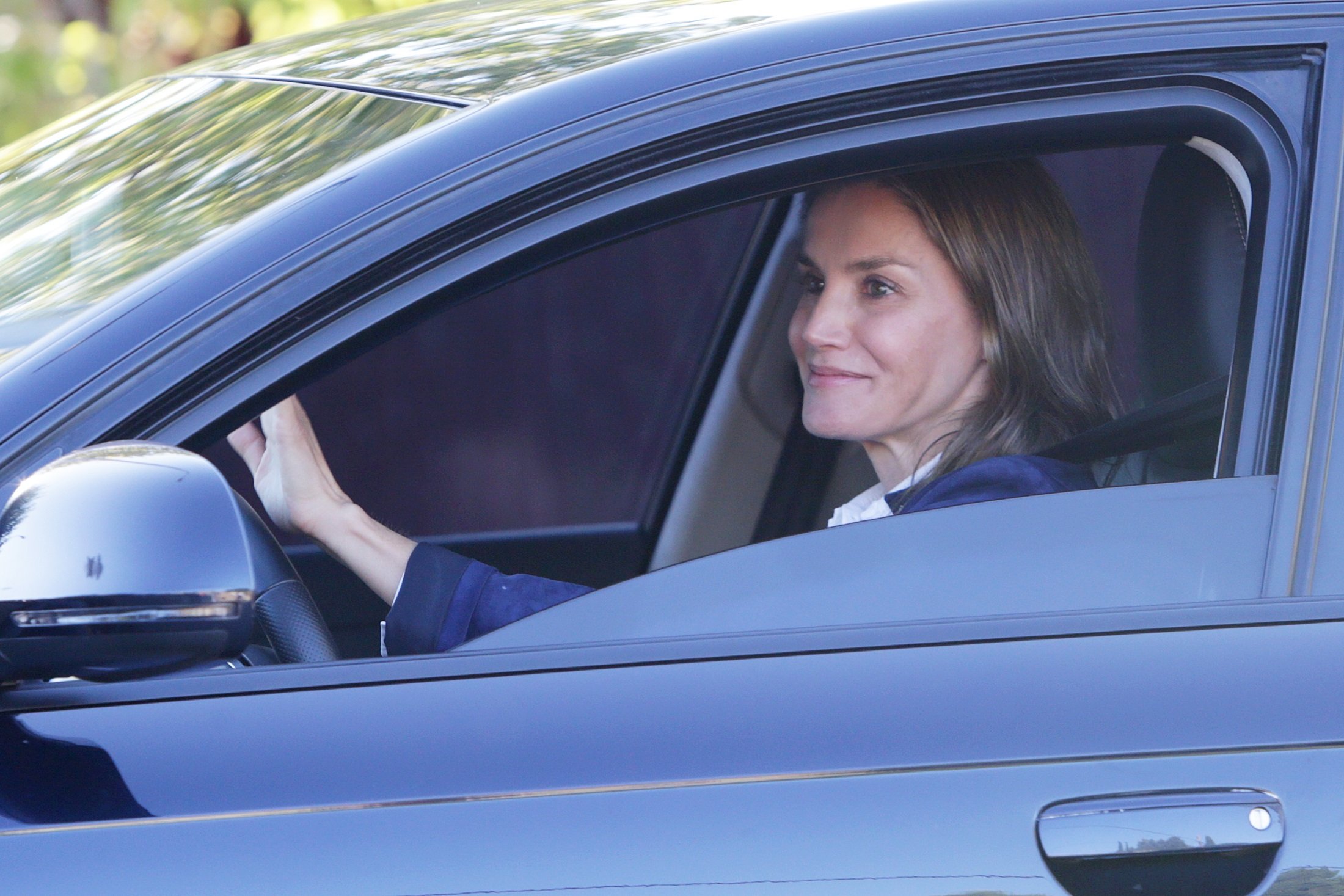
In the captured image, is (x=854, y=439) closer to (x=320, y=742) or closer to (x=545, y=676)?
(x=545, y=676)

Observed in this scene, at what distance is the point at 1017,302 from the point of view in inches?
73.9

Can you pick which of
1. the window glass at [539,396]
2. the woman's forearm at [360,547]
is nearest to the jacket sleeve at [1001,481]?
the woman's forearm at [360,547]

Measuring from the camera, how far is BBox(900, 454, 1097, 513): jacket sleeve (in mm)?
1540

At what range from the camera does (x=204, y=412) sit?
1.24 m

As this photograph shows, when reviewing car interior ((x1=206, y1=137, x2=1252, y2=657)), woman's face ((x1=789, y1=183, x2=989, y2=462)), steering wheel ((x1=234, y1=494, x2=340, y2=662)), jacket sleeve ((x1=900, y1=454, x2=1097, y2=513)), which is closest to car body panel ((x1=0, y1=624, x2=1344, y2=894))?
steering wheel ((x1=234, y1=494, x2=340, y2=662))

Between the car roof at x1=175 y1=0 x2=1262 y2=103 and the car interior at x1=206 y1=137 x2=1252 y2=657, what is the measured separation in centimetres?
34

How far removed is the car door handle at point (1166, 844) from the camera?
1.10 metres

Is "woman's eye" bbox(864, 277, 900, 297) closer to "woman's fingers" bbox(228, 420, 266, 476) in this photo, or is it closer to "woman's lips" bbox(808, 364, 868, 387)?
"woman's lips" bbox(808, 364, 868, 387)

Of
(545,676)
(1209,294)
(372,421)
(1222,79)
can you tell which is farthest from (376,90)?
(372,421)

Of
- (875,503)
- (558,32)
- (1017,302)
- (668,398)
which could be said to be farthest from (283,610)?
(668,398)

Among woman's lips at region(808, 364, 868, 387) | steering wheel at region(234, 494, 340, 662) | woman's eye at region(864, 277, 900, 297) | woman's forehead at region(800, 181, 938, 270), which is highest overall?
woman's forehead at region(800, 181, 938, 270)

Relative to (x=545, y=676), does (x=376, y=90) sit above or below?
above

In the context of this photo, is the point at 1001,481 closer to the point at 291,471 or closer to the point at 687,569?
the point at 687,569

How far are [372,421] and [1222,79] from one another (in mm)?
2072
